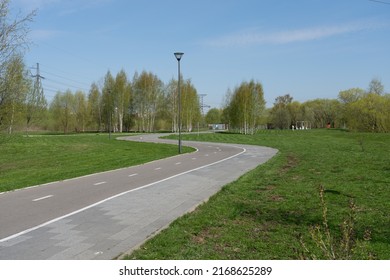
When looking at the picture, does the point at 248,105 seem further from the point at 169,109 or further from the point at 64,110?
the point at 64,110

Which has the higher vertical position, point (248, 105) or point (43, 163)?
point (248, 105)

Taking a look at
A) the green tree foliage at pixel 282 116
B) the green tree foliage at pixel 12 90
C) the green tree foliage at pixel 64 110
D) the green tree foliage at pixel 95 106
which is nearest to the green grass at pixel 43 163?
the green tree foliage at pixel 12 90

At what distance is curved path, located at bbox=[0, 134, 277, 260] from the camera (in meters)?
5.51

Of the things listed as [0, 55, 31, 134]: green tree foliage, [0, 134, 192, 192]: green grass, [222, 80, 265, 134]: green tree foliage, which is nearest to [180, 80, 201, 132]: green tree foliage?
[222, 80, 265, 134]: green tree foliage

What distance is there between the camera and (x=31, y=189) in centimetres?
1143

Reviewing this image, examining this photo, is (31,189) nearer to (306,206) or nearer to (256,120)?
(306,206)

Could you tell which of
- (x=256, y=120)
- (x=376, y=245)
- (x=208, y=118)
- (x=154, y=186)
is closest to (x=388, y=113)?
(x=256, y=120)

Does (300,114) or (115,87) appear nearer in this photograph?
(115,87)

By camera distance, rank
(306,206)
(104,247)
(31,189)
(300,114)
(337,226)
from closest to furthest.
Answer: (104,247) < (337,226) < (306,206) < (31,189) < (300,114)

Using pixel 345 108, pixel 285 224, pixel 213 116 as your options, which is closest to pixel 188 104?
pixel 345 108

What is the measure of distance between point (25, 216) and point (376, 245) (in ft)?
21.5

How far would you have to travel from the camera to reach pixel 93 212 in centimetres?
795

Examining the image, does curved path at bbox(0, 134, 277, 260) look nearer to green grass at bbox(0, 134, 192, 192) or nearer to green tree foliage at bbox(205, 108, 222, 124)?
green grass at bbox(0, 134, 192, 192)

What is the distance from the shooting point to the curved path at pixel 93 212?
5508 millimetres
